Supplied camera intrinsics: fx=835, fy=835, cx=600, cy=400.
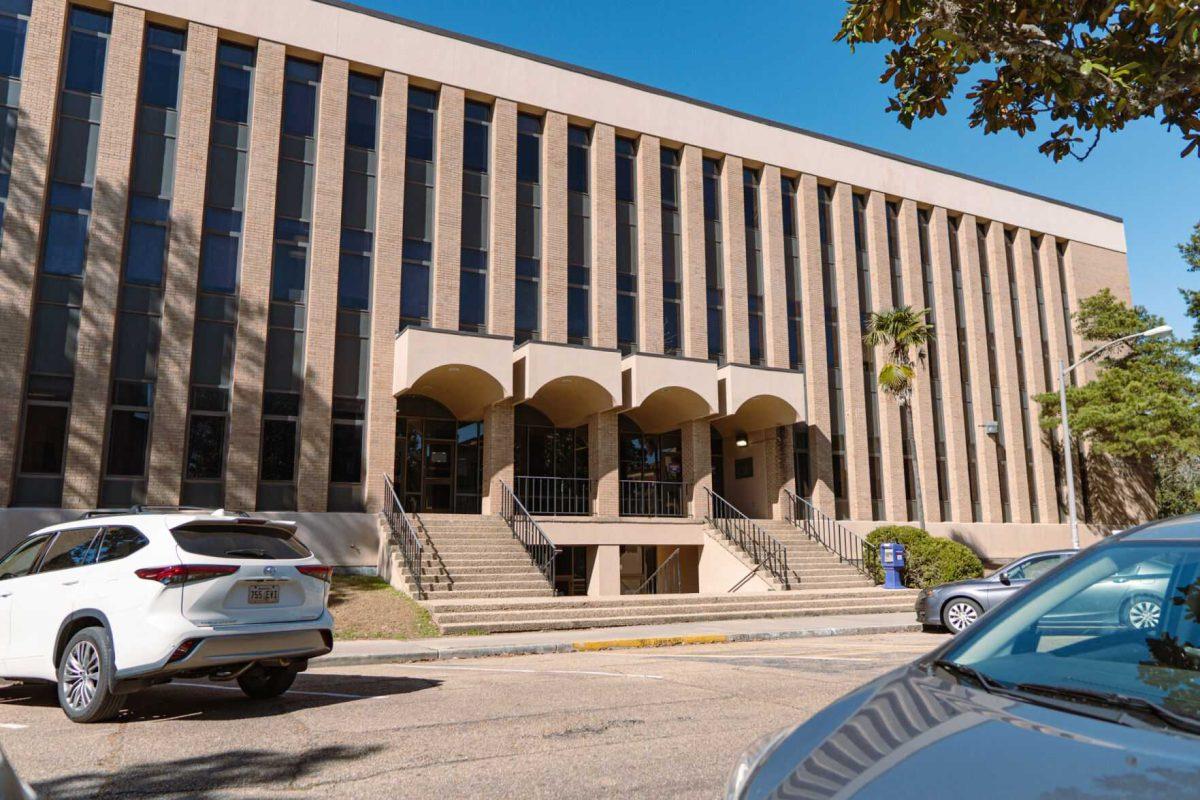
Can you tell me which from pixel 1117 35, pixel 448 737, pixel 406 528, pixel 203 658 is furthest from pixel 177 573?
pixel 406 528

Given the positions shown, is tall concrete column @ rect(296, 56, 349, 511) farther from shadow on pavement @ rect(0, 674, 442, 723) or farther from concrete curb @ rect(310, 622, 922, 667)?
shadow on pavement @ rect(0, 674, 442, 723)

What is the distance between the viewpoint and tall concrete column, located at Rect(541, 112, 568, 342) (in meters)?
25.9

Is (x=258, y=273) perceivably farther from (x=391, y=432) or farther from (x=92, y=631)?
Result: (x=92, y=631)

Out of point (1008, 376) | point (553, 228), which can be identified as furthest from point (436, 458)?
point (1008, 376)

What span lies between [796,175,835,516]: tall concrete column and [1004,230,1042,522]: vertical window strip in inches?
409

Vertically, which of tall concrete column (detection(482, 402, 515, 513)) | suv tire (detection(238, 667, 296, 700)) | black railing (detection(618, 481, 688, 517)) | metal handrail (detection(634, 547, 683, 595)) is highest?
tall concrete column (detection(482, 402, 515, 513))

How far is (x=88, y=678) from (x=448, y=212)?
19.8 metres

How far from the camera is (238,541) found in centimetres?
762

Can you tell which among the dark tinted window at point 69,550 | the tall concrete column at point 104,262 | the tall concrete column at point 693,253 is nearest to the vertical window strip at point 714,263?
the tall concrete column at point 693,253

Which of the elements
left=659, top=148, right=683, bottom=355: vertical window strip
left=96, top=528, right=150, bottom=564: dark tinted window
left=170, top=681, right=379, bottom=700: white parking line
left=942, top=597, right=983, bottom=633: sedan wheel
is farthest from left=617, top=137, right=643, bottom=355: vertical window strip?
left=96, top=528, right=150, bottom=564: dark tinted window

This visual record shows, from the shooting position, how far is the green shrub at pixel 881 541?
24.3 m

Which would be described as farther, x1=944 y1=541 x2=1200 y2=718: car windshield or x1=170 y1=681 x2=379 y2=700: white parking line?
x1=170 y1=681 x2=379 y2=700: white parking line

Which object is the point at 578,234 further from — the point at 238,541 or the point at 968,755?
the point at 968,755

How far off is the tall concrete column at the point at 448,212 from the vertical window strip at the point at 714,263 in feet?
29.4
